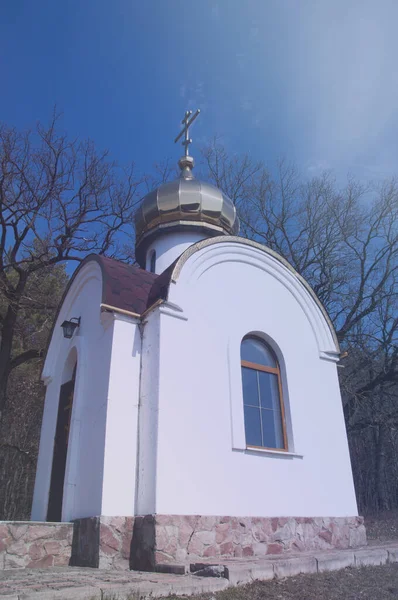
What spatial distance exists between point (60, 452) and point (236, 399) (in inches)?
108

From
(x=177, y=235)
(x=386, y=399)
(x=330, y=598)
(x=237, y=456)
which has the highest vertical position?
(x=177, y=235)

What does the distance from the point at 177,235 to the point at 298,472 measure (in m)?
4.99

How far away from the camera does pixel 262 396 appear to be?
22.5ft

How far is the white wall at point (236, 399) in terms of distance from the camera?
18.3ft

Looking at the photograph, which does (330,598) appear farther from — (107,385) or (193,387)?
(107,385)

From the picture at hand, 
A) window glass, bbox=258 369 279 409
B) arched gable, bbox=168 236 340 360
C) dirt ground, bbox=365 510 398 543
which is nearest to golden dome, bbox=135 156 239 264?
arched gable, bbox=168 236 340 360

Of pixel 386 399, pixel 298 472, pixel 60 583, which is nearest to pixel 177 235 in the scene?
pixel 298 472

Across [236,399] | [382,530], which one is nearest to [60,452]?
[236,399]

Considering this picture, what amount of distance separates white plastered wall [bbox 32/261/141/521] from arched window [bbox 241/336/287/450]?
160 cm

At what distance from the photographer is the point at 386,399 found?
647 inches

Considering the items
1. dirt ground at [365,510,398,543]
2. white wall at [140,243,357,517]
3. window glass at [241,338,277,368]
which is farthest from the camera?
dirt ground at [365,510,398,543]

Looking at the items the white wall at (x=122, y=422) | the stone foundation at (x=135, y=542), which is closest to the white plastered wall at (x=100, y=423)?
the white wall at (x=122, y=422)

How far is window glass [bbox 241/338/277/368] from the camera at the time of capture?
7.00 metres

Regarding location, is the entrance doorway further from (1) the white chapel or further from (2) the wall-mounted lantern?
(2) the wall-mounted lantern
